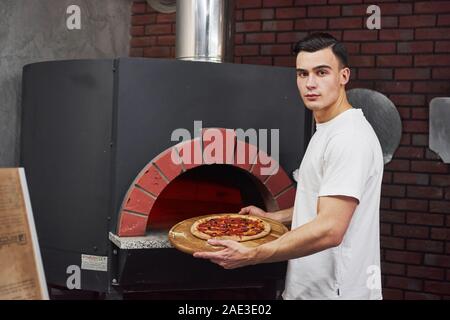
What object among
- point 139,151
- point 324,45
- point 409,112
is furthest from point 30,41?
point 409,112

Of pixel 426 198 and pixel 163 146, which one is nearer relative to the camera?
pixel 163 146

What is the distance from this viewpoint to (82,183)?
300 cm

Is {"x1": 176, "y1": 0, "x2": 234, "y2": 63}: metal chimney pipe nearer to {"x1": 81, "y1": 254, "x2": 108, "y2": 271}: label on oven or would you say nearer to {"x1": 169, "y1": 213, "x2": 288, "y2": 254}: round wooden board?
{"x1": 169, "y1": 213, "x2": 288, "y2": 254}: round wooden board

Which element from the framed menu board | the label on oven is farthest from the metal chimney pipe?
the framed menu board

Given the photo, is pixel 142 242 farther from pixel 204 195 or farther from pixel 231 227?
pixel 204 195

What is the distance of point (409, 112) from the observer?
369cm

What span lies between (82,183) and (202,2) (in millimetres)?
1067

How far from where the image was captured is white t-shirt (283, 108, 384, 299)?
214 cm

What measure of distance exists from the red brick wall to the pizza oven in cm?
78

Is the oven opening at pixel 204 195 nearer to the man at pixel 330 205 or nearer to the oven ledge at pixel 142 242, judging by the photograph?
the oven ledge at pixel 142 242

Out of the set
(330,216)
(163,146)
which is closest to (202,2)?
(163,146)

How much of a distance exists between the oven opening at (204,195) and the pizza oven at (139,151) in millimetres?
128

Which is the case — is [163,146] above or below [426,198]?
above

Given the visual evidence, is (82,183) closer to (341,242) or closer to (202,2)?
(202,2)
